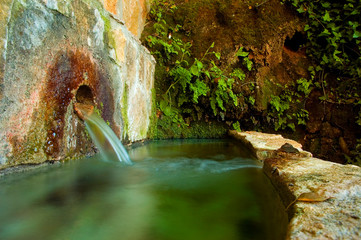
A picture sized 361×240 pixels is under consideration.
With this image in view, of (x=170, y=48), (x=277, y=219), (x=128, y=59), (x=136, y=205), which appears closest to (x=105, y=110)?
(x=128, y=59)

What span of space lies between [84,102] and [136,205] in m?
2.10

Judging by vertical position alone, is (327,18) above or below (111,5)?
above

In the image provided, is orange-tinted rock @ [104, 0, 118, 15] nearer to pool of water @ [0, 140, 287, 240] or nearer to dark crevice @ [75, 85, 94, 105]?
dark crevice @ [75, 85, 94, 105]

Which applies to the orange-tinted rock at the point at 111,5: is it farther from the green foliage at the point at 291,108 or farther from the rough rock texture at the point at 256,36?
the green foliage at the point at 291,108

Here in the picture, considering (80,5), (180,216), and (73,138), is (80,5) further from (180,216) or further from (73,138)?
(180,216)

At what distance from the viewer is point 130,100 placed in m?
4.67

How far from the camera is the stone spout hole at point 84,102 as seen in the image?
2978 millimetres

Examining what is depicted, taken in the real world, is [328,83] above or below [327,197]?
above

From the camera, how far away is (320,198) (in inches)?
49.5

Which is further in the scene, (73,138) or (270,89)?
(270,89)

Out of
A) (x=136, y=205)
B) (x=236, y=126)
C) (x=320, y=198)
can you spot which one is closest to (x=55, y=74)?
(x=136, y=205)

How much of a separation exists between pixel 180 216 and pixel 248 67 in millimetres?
6048

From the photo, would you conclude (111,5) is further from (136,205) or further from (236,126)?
(236,126)

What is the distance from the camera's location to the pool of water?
132cm
